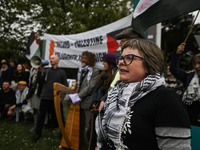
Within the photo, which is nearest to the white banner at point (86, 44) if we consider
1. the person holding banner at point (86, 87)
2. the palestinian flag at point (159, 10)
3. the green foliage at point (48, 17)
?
the person holding banner at point (86, 87)

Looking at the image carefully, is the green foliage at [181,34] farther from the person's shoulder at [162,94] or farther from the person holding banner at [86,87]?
the person's shoulder at [162,94]

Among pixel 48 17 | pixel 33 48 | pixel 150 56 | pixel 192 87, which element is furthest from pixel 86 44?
pixel 48 17

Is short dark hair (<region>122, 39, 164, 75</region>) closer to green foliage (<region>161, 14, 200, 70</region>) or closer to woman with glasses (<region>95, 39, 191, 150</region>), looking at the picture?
woman with glasses (<region>95, 39, 191, 150</region>)

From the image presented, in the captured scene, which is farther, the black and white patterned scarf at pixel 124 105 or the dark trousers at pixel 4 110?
the dark trousers at pixel 4 110

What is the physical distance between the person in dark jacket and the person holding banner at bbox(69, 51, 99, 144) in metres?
3.14

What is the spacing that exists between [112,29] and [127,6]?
29.6 ft

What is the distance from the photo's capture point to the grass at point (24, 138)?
3135mm

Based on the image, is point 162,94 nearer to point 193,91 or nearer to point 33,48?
point 193,91

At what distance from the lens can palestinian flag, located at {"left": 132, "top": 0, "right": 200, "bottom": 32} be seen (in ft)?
4.84

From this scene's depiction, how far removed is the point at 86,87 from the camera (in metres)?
2.87

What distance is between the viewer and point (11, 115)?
4.87 metres

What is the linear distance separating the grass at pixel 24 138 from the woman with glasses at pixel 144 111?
2.37 m

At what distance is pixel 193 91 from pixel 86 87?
5.73ft

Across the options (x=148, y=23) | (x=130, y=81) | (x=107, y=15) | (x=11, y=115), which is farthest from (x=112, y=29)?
(x=107, y=15)
